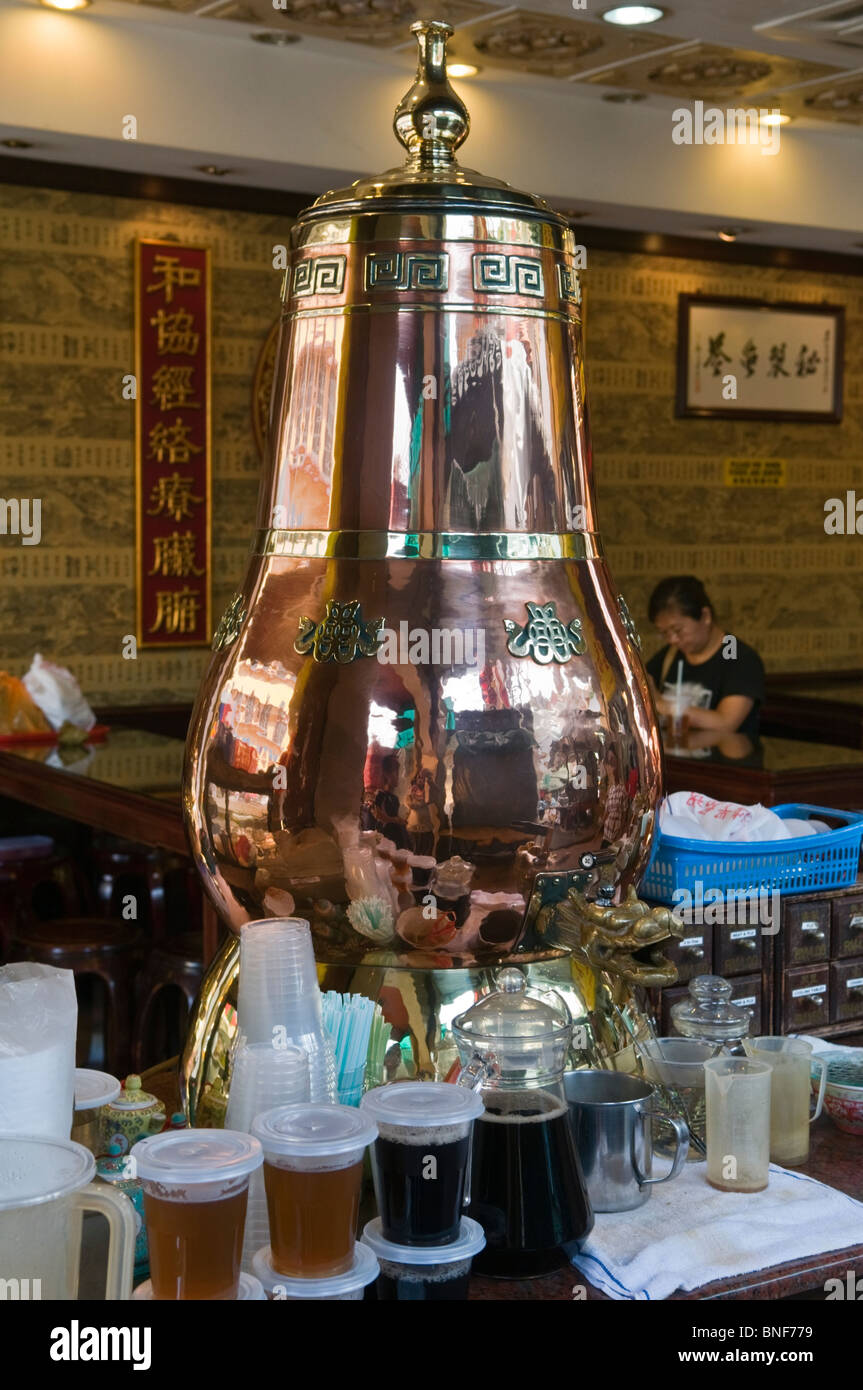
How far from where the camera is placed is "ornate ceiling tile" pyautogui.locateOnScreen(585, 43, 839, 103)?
5559 mm

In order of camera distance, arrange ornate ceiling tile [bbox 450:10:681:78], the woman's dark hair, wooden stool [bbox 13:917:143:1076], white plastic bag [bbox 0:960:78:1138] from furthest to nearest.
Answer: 1. the woman's dark hair
2. ornate ceiling tile [bbox 450:10:681:78]
3. wooden stool [bbox 13:917:143:1076]
4. white plastic bag [bbox 0:960:78:1138]

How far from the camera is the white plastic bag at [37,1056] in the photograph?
1081 mm

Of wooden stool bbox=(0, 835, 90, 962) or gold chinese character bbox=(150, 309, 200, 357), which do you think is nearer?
wooden stool bbox=(0, 835, 90, 962)

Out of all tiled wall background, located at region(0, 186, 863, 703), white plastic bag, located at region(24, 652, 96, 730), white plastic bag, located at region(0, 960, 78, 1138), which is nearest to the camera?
white plastic bag, located at region(0, 960, 78, 1138)

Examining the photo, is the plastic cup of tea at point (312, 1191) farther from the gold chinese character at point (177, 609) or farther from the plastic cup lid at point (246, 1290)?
the gold chinese character at point (177, 609)

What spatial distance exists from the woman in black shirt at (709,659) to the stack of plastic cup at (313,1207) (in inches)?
172

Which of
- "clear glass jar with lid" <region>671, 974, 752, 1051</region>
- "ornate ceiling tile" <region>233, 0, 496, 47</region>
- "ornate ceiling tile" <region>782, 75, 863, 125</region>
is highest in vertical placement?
"ornate ceiling tile" <region>782, 75, 863, 125</region>

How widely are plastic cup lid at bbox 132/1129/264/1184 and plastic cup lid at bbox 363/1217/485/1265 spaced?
0.47 feet

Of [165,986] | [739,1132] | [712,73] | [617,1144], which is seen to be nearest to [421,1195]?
[617,1144]

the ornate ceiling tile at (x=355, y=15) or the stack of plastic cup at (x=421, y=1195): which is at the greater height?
the ornate ceiling tile at (x=355, y=15)

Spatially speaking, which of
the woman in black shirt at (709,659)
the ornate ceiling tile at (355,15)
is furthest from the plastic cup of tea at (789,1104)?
the ornate ceiling tile at (355,15)

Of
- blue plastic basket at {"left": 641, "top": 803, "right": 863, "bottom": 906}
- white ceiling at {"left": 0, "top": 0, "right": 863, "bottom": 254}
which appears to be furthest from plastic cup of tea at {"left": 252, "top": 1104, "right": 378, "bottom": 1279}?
white ceiling at {"left": 0, "top": 0, "right": 863, "bottom": 254}

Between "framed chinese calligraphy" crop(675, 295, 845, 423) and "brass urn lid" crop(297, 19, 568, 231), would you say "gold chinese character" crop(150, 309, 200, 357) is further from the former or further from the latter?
"brass urn lid" crop(297, 19, 568, 231)

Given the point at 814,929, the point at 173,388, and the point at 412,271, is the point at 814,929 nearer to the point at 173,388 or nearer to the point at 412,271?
the point at 412,271
